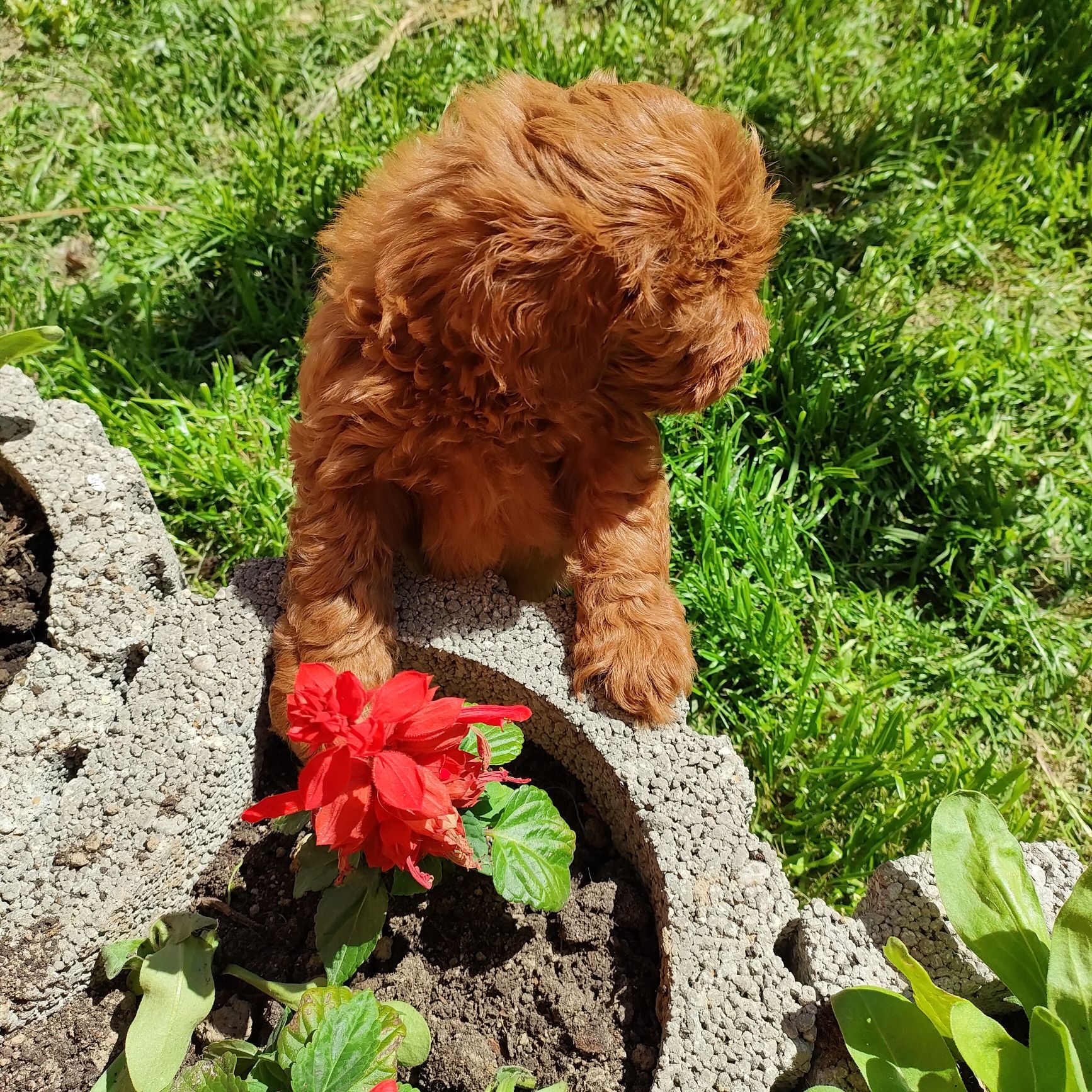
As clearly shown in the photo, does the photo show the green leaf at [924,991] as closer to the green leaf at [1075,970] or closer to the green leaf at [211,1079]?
→ the green leaf at [1075,970]

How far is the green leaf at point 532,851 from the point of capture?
1668 millimetres

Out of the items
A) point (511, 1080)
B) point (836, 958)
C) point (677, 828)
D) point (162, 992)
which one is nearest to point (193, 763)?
point (162, 992)

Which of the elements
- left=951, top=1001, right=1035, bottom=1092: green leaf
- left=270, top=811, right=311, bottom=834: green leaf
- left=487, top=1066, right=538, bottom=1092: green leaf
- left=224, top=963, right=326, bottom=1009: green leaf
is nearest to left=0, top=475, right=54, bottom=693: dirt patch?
left=270, top=811, right=311, bottom=834: green leaf

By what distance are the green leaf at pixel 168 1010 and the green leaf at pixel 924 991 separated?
1.22 metres

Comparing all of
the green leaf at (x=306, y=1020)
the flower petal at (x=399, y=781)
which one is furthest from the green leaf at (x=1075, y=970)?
the green leaf at (x=306, y=1020)

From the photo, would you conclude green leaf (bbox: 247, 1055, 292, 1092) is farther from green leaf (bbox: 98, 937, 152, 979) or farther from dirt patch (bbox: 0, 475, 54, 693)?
dirt patch (bbox: 0, 475, 54, 693)

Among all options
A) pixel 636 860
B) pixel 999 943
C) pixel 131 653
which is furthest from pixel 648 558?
pixel 131 653

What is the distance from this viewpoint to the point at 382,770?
1463mm

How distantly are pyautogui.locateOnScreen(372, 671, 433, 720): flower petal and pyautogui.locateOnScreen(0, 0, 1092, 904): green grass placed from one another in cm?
125

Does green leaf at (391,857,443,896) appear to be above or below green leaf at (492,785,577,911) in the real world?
below

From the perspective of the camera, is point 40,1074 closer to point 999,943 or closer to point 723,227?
point 999,943

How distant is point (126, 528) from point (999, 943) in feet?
6.14

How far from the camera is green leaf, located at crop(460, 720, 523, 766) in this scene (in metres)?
1.75

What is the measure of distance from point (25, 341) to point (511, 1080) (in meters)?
1.88
